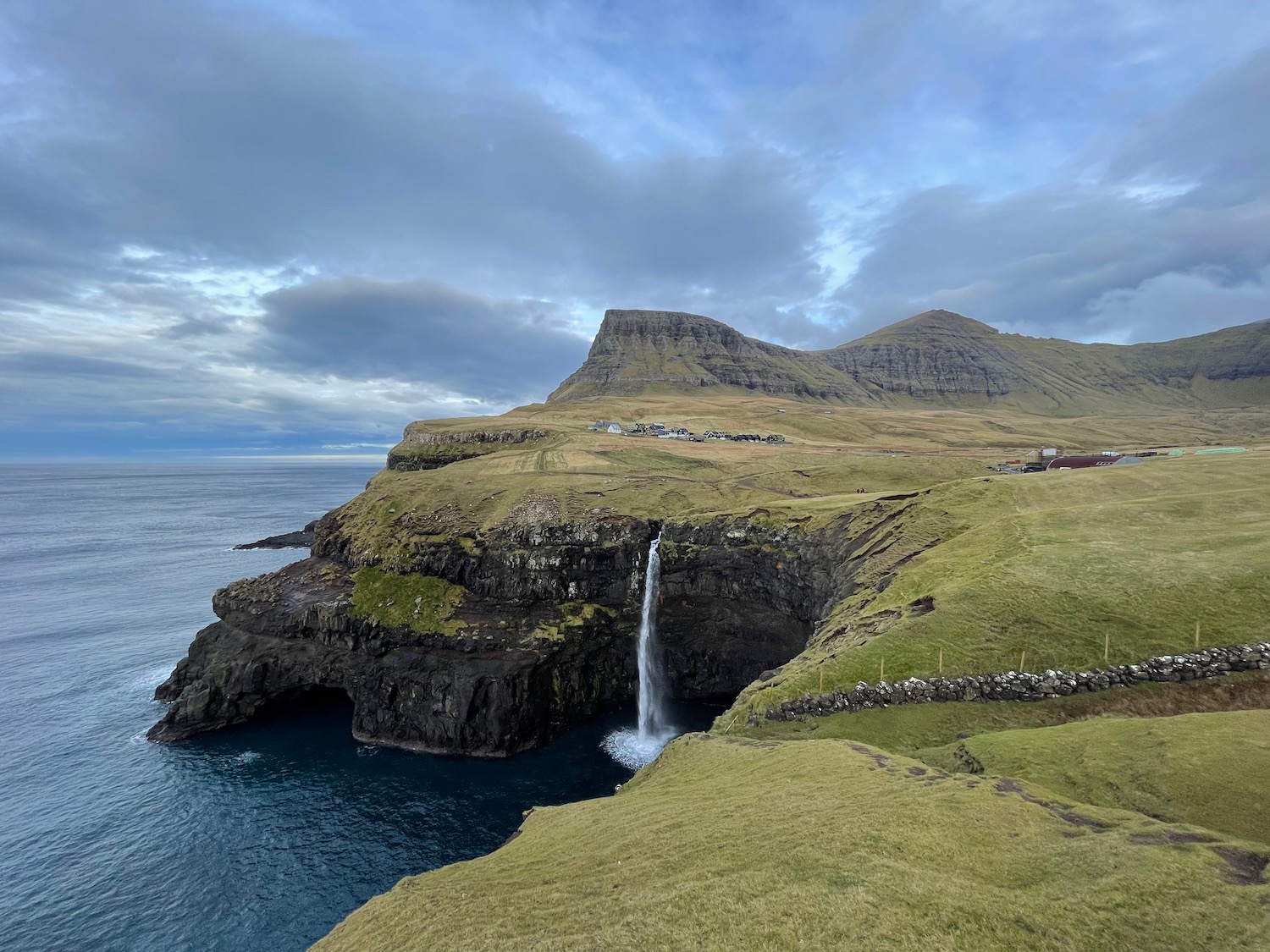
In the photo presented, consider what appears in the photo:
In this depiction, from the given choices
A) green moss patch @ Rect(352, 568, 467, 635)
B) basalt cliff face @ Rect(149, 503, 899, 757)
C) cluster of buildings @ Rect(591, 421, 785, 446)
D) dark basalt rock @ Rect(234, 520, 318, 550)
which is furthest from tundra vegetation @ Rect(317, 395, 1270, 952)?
dark basalt rock @ Rect(234, 520, 318, 550)

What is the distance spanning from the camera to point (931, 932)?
37.0ft

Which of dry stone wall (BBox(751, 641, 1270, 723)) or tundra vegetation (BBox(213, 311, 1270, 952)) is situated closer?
tundra vegetation (BBox(213, 311, 1270, 952))

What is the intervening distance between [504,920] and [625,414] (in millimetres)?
177772

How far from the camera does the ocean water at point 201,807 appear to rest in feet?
112

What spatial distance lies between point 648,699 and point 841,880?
1990 inches

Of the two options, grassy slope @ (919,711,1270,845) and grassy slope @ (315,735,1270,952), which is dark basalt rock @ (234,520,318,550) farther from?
grassy slope @ (919,711,1270,845)

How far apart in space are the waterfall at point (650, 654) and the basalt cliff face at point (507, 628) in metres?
1.07

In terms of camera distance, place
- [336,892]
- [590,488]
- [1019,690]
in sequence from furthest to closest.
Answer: [590,488] → [336,892] → [1019,690]

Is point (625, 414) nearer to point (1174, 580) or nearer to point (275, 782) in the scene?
point (275, 782)

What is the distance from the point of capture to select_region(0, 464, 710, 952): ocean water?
34094 mm

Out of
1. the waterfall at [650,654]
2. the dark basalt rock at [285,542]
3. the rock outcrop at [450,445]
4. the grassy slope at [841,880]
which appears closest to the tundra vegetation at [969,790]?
the grassy slope at [841,880]

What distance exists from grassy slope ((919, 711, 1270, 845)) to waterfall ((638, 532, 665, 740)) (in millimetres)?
42010

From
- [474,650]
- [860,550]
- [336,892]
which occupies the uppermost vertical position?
[860,550]

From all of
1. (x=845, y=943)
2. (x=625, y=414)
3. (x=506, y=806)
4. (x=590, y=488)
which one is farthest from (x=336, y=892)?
(x=625, y=414)
